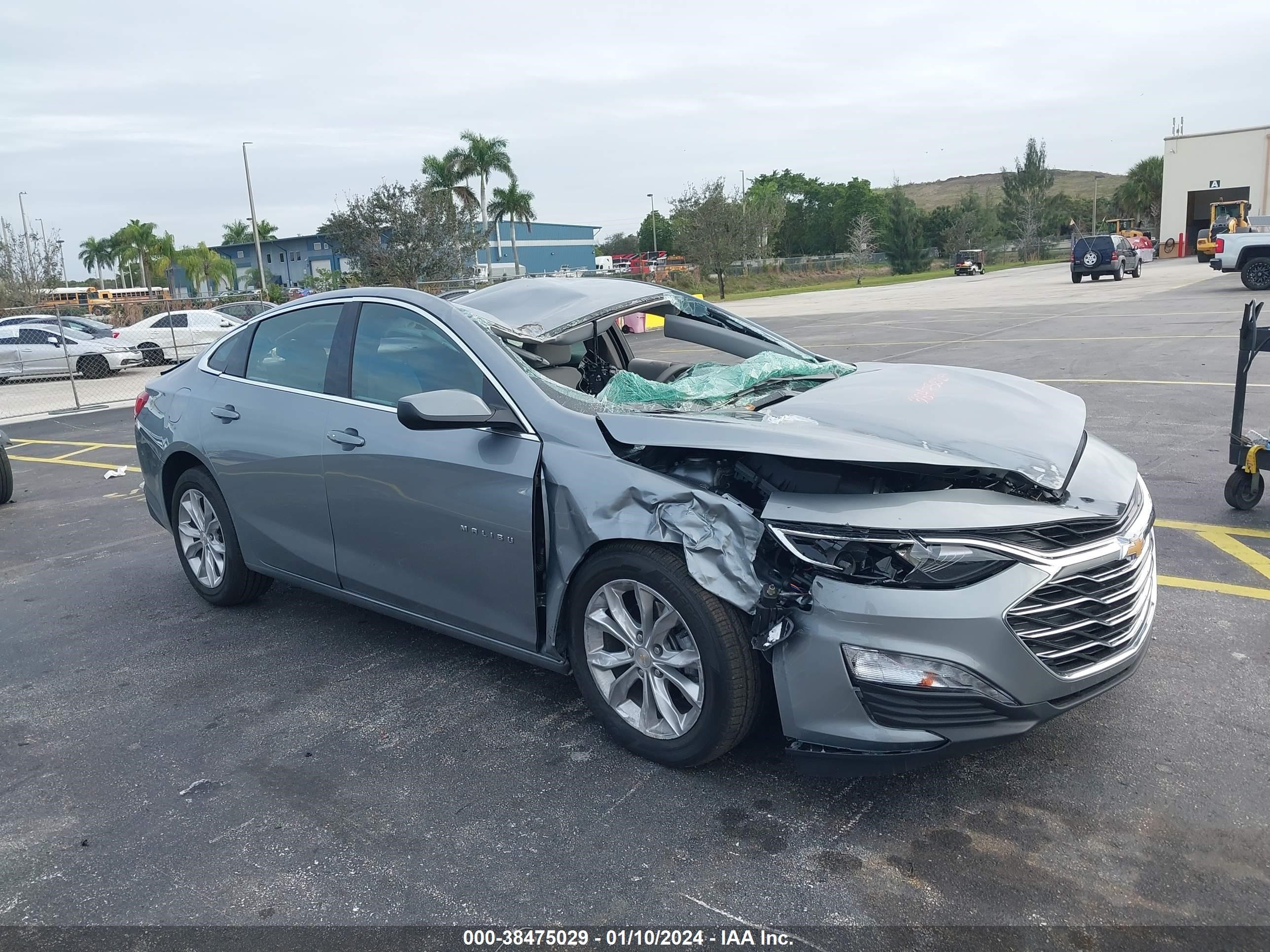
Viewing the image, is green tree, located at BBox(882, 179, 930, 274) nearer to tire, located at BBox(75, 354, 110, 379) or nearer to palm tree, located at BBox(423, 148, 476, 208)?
palm tree, located at BBox(423, 148, 476, 208)

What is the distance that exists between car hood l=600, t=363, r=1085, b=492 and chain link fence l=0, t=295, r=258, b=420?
1697 centimetres

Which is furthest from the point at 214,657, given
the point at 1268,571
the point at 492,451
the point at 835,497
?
the point at 1268,571

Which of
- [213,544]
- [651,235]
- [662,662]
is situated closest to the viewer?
[662,662]

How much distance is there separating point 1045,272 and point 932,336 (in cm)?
3821

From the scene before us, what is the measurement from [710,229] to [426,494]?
1869 inches

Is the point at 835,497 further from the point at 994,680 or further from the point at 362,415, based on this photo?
the point at 362,415

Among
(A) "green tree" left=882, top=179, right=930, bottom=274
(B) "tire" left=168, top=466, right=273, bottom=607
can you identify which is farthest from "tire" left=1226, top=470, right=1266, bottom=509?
(A) "green tree" left=882, top=179, right=930, bottom=274

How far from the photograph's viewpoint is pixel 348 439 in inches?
170

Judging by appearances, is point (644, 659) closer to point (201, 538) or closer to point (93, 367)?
point (201, 538)

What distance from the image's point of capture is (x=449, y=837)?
316 cm

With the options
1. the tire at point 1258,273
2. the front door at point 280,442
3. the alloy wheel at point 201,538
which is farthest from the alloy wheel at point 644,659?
the tire at point 1258,273

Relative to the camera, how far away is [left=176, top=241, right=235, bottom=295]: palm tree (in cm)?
8312

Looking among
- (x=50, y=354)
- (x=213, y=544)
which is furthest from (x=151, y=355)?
(x=213, y=544)

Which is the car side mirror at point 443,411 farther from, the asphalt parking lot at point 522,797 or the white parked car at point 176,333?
the white parked car at point 176,333
